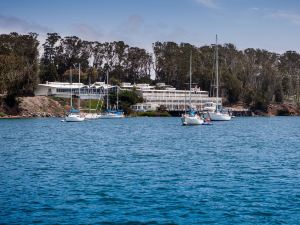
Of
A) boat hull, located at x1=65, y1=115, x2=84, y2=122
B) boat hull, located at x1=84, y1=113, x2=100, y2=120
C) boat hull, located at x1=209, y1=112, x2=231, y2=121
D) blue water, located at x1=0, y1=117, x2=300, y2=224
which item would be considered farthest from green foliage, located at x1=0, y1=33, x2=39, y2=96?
blue water, located at x1=0, y1=117, x2=300, y2=224

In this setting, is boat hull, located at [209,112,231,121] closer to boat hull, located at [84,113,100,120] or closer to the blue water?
boat hull, located at [84,113,100,120]

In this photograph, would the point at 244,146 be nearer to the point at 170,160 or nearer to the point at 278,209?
the point at 170,160

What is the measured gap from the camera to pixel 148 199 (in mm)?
32312

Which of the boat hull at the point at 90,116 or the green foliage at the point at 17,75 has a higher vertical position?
the green foliage at the point at 17,75

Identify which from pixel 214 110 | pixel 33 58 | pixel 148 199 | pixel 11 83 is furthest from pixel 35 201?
pixel 33 58

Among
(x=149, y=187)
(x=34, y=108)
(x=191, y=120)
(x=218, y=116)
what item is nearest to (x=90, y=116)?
(x=34, y=108)

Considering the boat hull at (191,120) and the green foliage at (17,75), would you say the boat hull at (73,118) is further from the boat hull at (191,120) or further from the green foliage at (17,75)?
the boat hull at (191,120)

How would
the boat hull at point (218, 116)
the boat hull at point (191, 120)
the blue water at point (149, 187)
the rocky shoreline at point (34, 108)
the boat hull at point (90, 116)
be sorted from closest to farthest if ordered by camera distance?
the blue water at point (149, 187) < the boat hull at point (191, 120) < the boat hull at point (218, 116) < the boat hull at point (90, 116) < the rocky shoreline at point (34, 108)

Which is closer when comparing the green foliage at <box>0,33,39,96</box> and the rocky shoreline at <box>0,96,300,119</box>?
the green foliage at <box>0,33,39,96</box>

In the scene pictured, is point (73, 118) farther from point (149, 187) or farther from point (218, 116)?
point (149, 187)

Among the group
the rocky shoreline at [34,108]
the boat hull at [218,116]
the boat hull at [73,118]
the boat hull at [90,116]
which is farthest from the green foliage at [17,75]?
the boat hull at [218,116]

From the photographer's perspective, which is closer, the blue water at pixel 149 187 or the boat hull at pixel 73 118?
the blue water at pixel 149 187

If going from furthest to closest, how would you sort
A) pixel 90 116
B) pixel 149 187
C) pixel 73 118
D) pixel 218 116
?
pixel 90 116, pixel 218 116, pixel 73 118, pixel 149 187

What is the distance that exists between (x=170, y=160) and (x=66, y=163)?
32.0 ft
